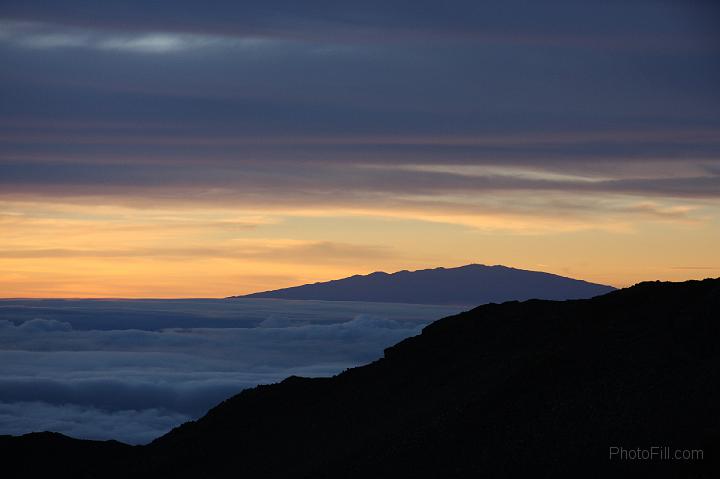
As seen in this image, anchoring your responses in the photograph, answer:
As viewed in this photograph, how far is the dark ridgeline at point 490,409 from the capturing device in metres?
42.6

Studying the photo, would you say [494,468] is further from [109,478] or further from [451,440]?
[109,478]

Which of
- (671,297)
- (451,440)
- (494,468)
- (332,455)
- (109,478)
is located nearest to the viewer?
(494,468)

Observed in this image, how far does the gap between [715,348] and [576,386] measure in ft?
23.3

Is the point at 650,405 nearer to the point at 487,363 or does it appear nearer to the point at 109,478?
the point at 487,363

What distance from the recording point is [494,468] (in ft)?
143

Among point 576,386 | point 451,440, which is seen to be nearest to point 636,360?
point 576,386

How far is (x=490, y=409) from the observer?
5084 cm

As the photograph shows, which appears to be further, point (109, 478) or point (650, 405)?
point (109, 478)

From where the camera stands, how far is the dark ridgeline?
4257cm

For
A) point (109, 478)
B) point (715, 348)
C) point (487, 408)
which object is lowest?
point (109, 478)

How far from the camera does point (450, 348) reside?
66438mm

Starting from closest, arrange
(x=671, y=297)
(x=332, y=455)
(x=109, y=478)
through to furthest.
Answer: (x=332, y=455) < (x=671, y=297) < (x=109, y=478)

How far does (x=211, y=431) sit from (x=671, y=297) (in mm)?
30878

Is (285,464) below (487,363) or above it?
below
